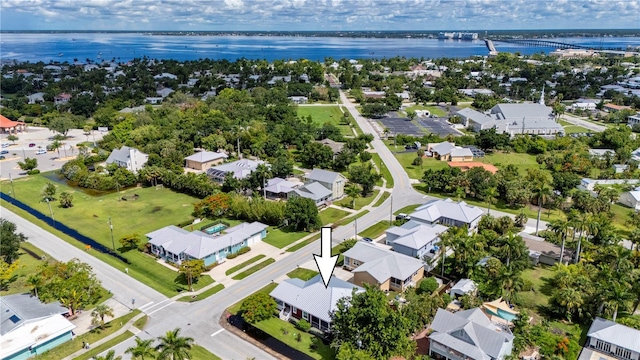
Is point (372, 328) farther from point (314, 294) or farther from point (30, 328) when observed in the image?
point (30, 328)

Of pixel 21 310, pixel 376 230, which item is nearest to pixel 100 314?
Answer: pixel 21 310

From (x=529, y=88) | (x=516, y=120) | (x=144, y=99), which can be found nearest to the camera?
(x=516, y=120)

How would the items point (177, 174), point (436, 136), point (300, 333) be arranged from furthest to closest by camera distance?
point (436, 136), point (177, 174), point (300, 333)

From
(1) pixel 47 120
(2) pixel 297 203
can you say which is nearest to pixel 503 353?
(2) pixel 297 203

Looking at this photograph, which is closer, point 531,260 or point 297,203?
point 531,260

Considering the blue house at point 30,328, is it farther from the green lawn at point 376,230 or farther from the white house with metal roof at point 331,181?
the white house with metal roof at point 331,181

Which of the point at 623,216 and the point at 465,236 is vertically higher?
the point at 465,236

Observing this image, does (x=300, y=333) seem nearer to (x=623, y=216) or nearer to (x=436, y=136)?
(x=623, y=216)

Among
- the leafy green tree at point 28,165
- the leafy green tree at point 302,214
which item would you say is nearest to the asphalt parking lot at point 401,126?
the leafy green tree at point 302,214
